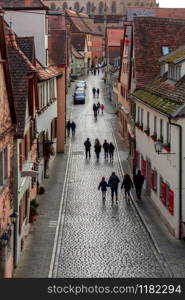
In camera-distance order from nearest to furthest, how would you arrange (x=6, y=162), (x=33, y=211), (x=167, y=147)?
(x=6, y=162), (x=167, y=147), (x=33, y=211)

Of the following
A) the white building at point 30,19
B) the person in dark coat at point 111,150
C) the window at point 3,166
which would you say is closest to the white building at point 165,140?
the person in dark coat at point 111,150

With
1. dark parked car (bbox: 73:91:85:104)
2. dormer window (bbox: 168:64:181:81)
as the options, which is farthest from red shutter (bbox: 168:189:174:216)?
dark parked car (bbox: 73:91:85:104)

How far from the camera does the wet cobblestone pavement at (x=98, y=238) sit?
22.0 meters

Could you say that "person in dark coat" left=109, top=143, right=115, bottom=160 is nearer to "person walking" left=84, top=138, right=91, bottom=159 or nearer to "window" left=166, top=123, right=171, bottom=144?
"person walking" left=84, top=138, right=91, bottom=159

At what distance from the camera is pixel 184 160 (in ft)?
84.9

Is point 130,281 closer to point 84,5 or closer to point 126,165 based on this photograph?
point 126,165

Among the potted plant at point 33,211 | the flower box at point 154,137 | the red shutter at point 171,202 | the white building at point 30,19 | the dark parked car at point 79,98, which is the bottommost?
the potted plant at point 33,211

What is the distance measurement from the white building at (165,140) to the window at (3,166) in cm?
759

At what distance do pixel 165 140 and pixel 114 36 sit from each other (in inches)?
3145

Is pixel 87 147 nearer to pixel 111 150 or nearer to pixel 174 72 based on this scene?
pixel 111 150

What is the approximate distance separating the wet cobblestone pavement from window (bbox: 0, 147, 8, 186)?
136 inches

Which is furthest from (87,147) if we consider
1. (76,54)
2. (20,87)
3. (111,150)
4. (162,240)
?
(76,54)

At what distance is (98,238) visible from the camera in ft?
86.0

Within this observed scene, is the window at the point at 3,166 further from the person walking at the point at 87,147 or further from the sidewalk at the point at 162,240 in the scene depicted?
the person walking at the point at 87,147
